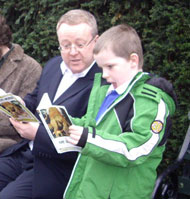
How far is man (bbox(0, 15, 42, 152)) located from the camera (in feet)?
11.1

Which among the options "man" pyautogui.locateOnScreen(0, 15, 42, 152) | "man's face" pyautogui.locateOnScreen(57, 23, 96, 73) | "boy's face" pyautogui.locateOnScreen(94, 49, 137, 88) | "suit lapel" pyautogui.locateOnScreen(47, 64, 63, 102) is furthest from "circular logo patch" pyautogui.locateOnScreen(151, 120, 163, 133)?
"man" pyautogui.locateOnScreen(0, 15, 42, 152)

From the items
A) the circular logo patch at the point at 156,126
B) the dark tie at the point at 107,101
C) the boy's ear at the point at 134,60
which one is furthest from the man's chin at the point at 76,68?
the circular logo patch at the point at 156,126

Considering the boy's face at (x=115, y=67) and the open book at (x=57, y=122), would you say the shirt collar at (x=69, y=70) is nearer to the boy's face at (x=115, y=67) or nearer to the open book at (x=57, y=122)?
the boy's face at (x=115, y=67)

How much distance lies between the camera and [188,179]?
8.91ft

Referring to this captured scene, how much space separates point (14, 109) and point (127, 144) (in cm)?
84

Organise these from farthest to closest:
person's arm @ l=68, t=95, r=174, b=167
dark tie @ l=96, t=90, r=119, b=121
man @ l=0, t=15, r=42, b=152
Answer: man @ l=0, t=15, r=42, b=152 < dark tie @ l=96, t=90, r=119, b=121 < person's arm @ l=68, t=95, r=174, b=167

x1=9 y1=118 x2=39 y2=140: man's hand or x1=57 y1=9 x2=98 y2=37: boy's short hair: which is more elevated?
x1=57 y1=9 x2=98 y2=37: boy's short hair

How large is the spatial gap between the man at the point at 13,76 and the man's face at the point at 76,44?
2.63 feet

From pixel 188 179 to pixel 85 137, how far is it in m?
1.07

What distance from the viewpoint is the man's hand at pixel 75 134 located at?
6.70 feet

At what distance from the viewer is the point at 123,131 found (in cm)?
219

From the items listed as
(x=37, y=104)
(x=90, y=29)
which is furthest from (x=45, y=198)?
(x=90, y=29)

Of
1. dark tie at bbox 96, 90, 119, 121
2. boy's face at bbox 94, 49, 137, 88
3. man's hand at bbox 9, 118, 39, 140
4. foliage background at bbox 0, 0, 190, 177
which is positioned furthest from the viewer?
foliage background at bbox 0, 0, 190, 177

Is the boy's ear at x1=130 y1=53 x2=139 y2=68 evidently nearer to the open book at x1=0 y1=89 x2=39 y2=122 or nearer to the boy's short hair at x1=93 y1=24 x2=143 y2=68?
the boy's short hair at x1=93 y1=24 x2=143 y2=68
